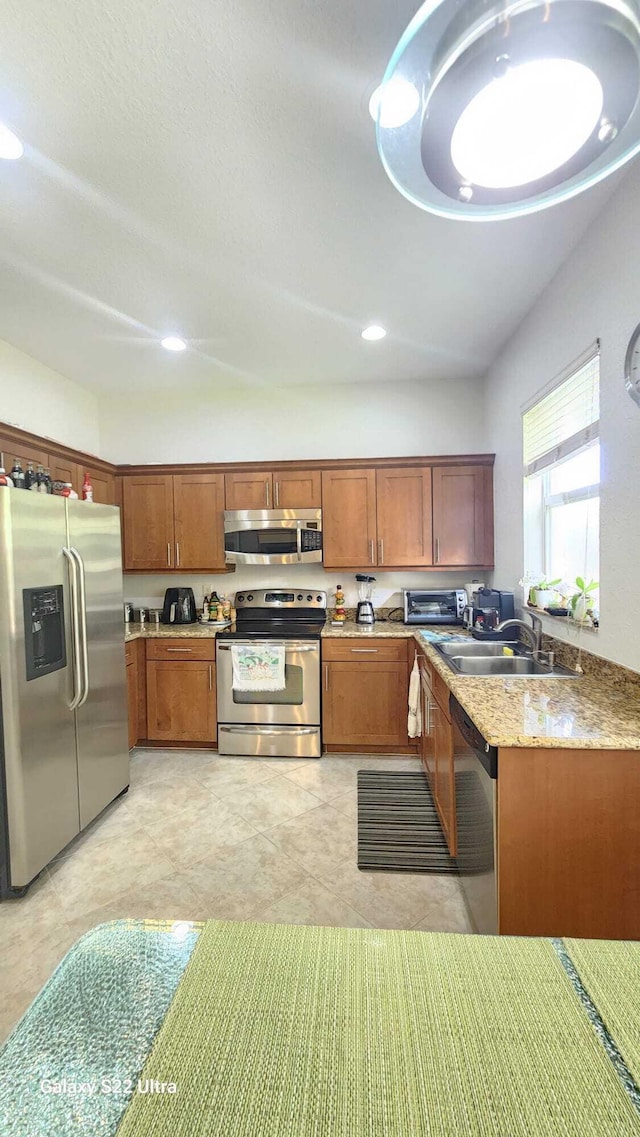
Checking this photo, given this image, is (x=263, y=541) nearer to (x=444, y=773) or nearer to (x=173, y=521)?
(x=173, y=521)

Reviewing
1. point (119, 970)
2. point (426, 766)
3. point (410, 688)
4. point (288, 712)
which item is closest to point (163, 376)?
point (288, 712)

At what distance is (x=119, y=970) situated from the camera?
630 mm

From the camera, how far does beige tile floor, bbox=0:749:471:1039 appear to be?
175 centimetres

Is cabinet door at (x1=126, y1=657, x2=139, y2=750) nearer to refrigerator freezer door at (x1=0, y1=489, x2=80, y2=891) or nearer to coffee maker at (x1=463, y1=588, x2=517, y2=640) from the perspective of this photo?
refrigerator freezer door at (x1=0, y1=489, x2=80, y2=891)

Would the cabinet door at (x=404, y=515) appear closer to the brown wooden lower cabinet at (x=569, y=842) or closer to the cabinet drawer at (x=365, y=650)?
the cabinet drawer at (x=365, y=650)

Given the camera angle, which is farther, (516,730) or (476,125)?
(516,730)

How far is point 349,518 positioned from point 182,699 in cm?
182

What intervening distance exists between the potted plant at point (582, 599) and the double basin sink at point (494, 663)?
0.26 meters

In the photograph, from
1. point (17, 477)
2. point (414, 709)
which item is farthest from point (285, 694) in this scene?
point (17, 477)

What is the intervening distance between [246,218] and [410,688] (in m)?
2.62

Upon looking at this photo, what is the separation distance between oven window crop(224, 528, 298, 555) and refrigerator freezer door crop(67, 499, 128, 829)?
979mm

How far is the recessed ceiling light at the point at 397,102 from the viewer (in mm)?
753

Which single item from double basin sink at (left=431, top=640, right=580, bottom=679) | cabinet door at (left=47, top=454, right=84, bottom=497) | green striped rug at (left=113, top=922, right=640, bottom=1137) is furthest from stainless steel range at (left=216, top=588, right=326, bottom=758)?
green striped rug at (left=113, top=922, right=640, bottom=1137)

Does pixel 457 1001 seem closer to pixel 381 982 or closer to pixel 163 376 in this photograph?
pixel 381 982
